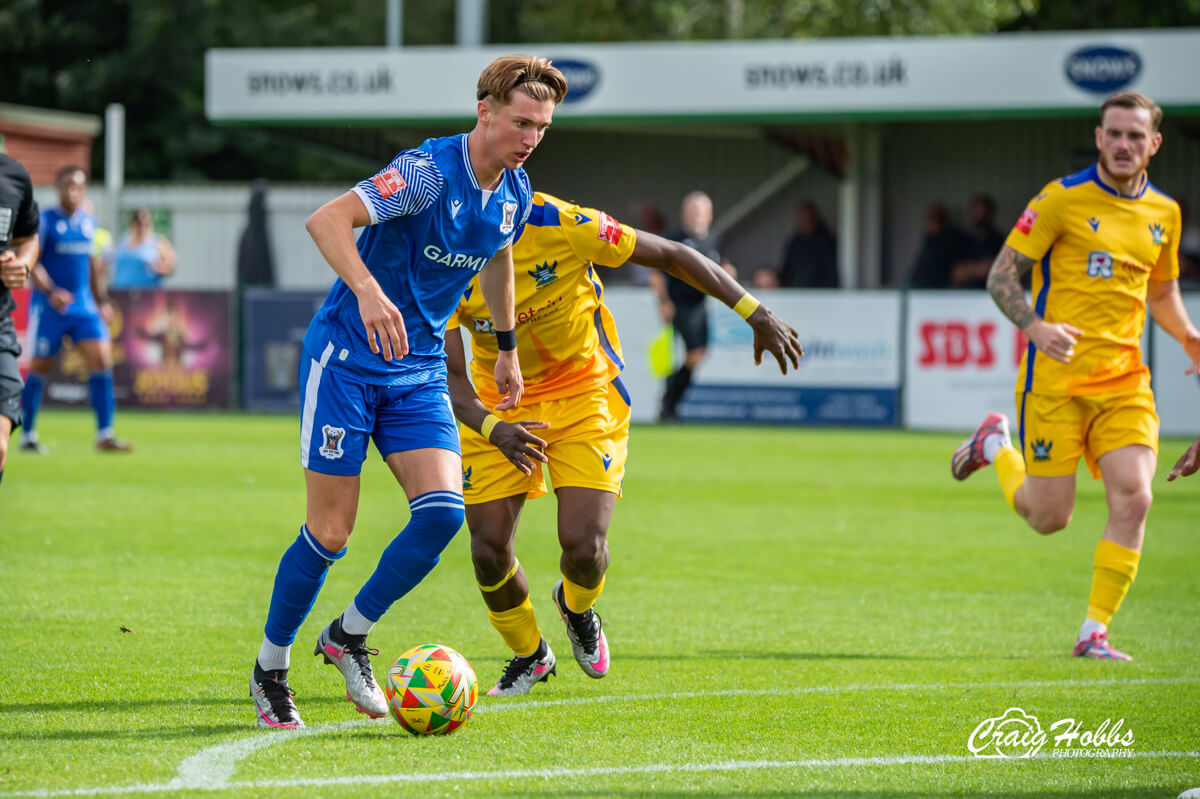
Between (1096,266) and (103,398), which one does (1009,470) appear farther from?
(103,398)

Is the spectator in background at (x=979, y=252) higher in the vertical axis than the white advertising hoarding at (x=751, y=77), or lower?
lower

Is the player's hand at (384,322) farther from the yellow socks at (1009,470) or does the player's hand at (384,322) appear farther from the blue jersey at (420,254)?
the yellow socks at (1009,470)

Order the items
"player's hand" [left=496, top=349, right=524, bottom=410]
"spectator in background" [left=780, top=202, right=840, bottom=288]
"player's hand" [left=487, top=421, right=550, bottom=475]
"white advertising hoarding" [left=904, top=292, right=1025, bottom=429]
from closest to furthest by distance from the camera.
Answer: "player's hand" [left=487, top=421, right=550, bottom=475] < "player's hand" [left=496, top=349, right=524, bottom=410] < "white advertising hoarding" [left=904, top=292, right=1025, bottom=429] < "spectator in background" [left=780, top=202, right=840, bottom=288]

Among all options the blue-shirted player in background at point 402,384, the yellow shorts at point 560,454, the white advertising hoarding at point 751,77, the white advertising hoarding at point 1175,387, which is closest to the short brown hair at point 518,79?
the blue-shirted player in background at point 402,384

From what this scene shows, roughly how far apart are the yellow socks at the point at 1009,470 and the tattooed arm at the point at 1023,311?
91cm

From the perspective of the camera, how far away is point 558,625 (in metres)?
7.26

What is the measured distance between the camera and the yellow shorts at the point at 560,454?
5.98 m

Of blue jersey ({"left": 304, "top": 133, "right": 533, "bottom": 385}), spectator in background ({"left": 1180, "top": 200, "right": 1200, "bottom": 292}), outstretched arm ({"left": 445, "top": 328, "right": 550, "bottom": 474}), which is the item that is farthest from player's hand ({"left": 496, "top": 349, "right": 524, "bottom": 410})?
spectator in background ({"left": 1180, "top": 200, "right": 1200, "bottom": 292})

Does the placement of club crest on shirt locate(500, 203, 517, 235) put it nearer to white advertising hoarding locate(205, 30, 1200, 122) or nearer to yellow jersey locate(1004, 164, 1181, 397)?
yellow jersey locate(1004, 164, 1181, 397)

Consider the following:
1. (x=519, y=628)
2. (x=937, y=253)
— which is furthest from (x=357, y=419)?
(x=937, y=253)

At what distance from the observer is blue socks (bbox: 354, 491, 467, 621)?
5102mm

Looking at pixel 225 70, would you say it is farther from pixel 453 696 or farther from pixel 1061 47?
pixel 453 696

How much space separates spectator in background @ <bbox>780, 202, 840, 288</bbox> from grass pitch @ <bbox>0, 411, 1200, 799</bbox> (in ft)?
31.4

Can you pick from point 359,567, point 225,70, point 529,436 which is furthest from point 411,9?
point 529,436
